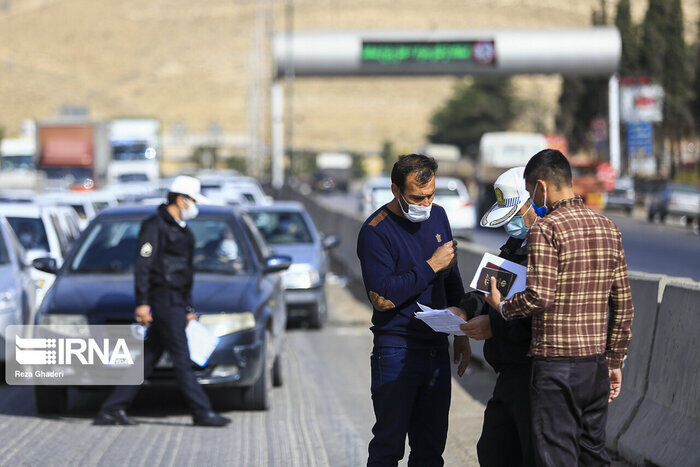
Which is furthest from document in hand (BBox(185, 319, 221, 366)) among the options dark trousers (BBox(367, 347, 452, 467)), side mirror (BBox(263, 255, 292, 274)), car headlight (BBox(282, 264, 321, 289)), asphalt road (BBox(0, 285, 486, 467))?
car headlight (BBox(282, 264, 321, 289))

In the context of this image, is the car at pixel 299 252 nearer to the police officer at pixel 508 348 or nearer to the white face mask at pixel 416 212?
the white face mask at pixel 416 212

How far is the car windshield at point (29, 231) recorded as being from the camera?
1529 cm

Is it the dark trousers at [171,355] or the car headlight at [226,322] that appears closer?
the dark trousers at [171,355]

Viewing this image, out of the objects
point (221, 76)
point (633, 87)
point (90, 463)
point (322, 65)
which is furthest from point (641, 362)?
point (221, 76)

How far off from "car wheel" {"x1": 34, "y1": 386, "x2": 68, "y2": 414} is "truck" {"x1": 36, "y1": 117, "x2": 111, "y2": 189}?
40.9 metres

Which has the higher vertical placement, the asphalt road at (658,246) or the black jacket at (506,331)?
the black jacket at (506,331)

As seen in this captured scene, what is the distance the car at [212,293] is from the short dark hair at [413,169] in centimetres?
394

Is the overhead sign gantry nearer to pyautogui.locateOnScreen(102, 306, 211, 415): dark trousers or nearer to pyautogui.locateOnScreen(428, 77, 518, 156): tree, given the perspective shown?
pyautogui.locateOnScreen(102, 306, 211, 415): dark trousers

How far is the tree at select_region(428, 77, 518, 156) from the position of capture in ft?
381

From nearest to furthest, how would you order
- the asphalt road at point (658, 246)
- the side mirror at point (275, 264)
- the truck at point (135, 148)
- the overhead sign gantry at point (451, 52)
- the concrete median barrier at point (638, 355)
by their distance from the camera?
the concrete median barrier at point (638, 355) < the side mirror at point (275, 264) < the asphalt road at point (658, 246) < the overhead sign gantry at point (451, 52) < the truck at point (135, 148)

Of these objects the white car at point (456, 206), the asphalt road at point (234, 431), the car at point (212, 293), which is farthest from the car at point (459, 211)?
the car at point (212, 293)

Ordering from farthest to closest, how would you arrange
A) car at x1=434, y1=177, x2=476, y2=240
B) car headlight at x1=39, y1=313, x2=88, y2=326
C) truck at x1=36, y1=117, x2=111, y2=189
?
truck at x1=36, y1=117, x2=111, y2=189
car at x1=434, y1=177, x2=476, y2=240
car headlight at x1=39, y1=313, x2=88, y2=326

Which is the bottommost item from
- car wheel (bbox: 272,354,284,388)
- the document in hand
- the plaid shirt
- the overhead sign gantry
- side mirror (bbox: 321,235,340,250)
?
car wheel (bbox: 272,354,284,388)

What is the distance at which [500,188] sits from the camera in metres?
5.52
